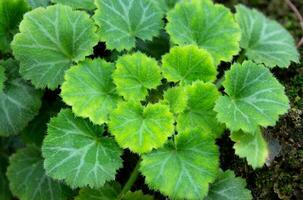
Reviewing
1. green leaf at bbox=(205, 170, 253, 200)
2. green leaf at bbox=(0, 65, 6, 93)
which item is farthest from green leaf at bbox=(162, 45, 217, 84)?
green leaf at bbox=(0, 65, 6, 93)

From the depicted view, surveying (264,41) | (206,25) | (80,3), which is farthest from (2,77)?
(264,41)

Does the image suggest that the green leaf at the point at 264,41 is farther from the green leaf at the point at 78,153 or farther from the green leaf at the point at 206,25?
the green leaf at the point at 78,153

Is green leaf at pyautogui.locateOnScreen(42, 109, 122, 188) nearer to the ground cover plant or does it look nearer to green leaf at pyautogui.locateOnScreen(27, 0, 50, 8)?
the ground cover plant

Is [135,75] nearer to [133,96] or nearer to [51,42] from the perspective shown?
[133,96]

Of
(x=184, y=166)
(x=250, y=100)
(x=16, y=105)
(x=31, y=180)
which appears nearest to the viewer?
(x=184, y=166)

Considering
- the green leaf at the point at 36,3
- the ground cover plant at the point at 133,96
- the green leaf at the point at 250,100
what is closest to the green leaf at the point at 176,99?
the ground cover plant at the point at 133,96
